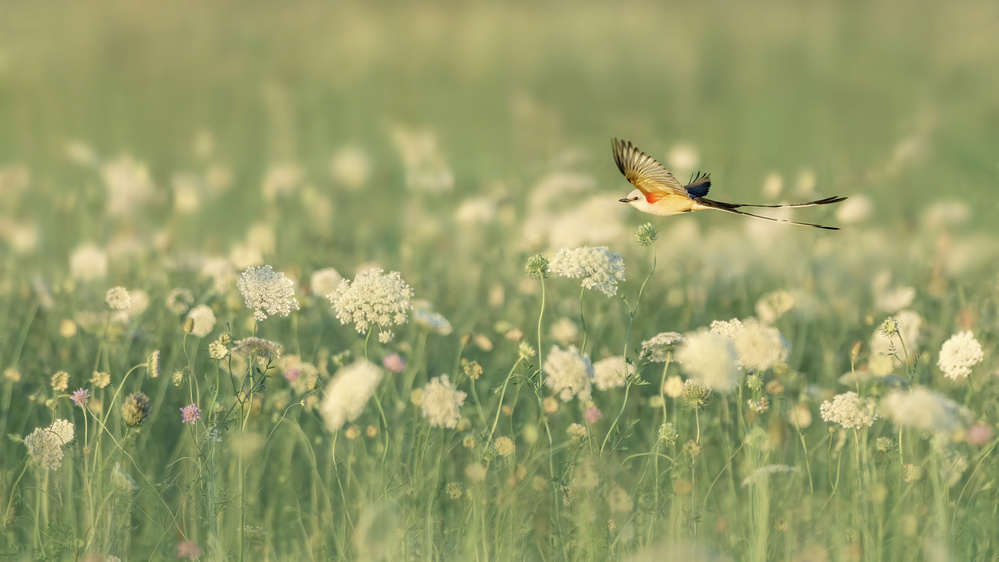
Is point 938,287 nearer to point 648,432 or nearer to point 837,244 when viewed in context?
point 837,244

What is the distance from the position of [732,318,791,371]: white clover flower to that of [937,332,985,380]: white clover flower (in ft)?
1.22

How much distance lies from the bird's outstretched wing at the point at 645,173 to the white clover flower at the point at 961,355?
843 millimetres

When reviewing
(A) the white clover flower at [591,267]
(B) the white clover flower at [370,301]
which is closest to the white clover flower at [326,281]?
(B) the white clover flower at [370,301]

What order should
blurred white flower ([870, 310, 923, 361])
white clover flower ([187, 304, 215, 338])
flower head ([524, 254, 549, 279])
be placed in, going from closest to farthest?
flower head ([524, 254, 549, 279]) < white clover flower ([187, 304, 215, 338]) < blurred white flower ([870, 310, 923, 361])

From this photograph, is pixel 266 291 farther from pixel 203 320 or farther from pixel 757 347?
pixel 757 347

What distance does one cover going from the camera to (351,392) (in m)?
1.88

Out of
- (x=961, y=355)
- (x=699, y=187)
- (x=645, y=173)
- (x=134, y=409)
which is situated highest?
(x=699, y=187)

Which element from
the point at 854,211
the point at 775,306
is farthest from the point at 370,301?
the point at 854,211

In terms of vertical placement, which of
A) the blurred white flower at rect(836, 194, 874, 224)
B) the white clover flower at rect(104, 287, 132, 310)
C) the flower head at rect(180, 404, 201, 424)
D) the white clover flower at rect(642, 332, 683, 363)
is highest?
the blurred white flower at rect(836, 194, 874, 224)

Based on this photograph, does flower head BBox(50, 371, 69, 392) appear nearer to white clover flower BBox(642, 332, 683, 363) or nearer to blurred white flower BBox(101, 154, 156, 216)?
white clover flower BBox(642, 332, 683, 363)

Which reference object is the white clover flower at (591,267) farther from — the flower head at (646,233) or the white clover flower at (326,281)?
the white clover flower at (326,281)

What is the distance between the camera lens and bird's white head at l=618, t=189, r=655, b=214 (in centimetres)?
169

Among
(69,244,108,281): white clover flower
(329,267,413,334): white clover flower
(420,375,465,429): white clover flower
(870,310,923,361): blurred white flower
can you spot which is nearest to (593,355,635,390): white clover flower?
(420,375,465,429): white clover flower

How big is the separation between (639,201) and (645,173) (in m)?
0.07
